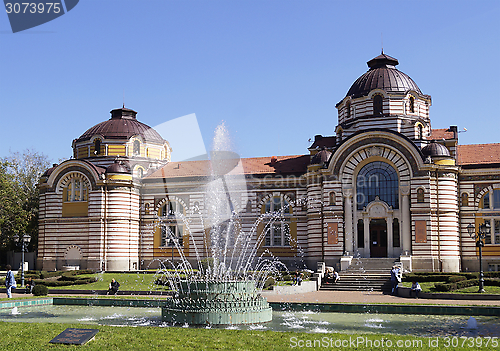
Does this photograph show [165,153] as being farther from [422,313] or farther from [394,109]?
[422,313]

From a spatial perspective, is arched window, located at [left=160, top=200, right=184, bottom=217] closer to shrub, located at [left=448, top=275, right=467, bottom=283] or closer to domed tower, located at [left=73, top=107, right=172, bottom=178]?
domed tower, located at [left=73, top=107, right=172, bottom=178]

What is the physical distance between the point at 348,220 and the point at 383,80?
11750 mm

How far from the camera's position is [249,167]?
4916 centimetres

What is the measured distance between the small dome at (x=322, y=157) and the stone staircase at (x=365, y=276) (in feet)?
26.3

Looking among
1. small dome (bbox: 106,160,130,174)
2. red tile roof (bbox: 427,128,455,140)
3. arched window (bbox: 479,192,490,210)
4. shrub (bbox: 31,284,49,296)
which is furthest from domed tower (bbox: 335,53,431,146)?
shrub (bbox: 31,284,49,296)

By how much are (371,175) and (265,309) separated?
25.1 metres

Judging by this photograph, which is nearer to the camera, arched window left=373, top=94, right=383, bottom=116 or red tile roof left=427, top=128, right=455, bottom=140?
arched window left=373, top=94, right=383, bottom=116

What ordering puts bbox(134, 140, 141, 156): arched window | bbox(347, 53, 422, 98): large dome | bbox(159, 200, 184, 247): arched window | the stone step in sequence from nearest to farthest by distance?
the stone step, bbox(347, 53, 422, 98): large dome, bbox(159, 200, 184, 247): arched window, bbox(134, 140, 141, 156): arched window

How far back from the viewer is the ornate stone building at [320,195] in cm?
4031

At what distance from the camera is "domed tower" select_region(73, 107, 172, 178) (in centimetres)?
5153

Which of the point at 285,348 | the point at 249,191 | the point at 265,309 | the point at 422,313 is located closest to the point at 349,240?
the point at 249,191

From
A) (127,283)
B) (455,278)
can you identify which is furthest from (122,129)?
(455,278)

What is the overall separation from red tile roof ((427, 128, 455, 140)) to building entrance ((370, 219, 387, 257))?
8.75 meters

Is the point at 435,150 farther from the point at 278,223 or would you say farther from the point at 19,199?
the point at 19,199
